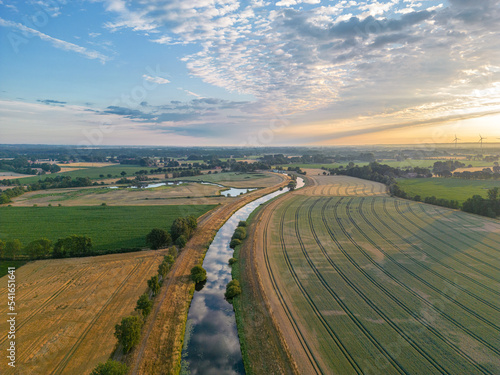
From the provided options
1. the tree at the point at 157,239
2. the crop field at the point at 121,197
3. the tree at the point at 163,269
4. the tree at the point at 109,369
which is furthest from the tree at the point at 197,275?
the crop field at the point at 121,197

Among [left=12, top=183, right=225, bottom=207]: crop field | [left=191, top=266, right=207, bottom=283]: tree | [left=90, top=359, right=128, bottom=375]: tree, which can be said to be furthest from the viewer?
[left=12, top=183, right=225, bottom=207]: crop field

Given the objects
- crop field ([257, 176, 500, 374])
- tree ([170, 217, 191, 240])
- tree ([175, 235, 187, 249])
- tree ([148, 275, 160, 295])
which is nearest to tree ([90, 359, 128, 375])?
tree ([148, 275, 160, 295])

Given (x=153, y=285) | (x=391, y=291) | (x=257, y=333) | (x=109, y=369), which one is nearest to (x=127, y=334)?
(x=109, y=369)

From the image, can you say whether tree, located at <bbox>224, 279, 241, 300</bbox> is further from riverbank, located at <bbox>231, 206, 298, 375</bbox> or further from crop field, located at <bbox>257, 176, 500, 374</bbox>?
crop field, located at <bbox>257, 176, 500, 374</bbox>

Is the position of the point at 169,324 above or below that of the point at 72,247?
below

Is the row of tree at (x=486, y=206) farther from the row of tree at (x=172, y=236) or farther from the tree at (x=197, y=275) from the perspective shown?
the row of tree at (x=172, y=236)

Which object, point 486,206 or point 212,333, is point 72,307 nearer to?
point 212,333
